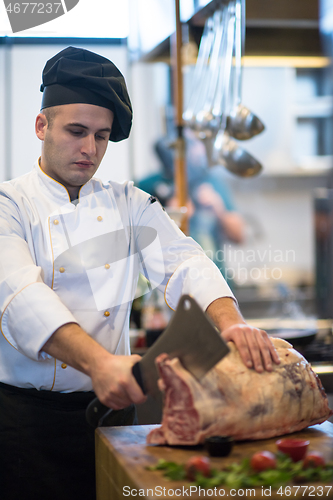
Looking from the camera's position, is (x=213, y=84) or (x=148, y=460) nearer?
(x=148, y=460)

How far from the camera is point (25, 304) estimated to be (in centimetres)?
122

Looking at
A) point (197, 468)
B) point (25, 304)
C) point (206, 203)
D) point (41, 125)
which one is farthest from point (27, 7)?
point (206, 203)

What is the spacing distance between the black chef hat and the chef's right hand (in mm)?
702

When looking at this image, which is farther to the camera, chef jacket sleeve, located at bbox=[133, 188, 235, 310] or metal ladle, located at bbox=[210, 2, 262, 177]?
metal ladle, located at bbox=[210, 2, 262, 177]

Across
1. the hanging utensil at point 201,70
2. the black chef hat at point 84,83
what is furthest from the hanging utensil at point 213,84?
the black chef hat at point 84,83

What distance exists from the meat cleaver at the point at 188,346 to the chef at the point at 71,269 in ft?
0.69

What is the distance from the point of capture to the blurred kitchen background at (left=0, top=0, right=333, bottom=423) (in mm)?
3568

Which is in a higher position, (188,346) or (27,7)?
(27,7)

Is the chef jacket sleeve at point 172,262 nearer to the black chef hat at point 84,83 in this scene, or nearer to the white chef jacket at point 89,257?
the white chef jacket at point 89,257

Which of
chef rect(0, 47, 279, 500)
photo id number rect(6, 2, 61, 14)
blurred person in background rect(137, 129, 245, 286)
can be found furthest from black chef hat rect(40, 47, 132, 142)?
blurred person in background rect(137, 129, 245, 286)

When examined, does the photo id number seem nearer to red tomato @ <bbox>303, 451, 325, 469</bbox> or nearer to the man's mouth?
the man's mouth

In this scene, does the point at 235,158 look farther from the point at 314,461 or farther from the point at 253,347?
the point at 314,461

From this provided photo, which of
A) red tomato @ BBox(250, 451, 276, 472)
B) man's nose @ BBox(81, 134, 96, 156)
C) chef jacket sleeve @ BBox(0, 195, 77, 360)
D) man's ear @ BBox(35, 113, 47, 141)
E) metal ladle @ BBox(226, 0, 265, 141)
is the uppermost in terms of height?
metal ladle @ BBox(226, 0, 265, 141)

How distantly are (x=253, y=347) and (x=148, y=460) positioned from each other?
0.35 m
